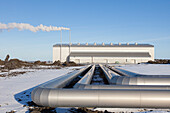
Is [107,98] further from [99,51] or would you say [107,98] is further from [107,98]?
[99,51]

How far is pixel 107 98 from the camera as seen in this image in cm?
565

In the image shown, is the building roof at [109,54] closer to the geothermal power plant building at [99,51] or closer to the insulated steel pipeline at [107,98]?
the geothermal power plant building at [99,51]

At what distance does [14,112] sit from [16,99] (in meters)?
2.02

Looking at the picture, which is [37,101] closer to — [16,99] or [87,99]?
[87,99]

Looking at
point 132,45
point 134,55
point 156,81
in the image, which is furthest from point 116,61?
point 156,81

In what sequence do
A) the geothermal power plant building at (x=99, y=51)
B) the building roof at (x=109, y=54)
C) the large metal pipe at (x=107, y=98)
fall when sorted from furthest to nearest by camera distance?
the geothermal power plant building at (x=99, y=51)
the building roof at (x=109, y=54)
the large metal pipe at (x=107, y=98)

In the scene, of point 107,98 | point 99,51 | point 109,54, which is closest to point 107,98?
point 107,98

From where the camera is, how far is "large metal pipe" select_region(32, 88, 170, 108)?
555 centimetres

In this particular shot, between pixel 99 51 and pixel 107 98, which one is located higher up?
pixel 99 51

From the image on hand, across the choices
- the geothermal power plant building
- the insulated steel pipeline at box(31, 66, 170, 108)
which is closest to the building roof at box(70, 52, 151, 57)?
the geothermal power plant building

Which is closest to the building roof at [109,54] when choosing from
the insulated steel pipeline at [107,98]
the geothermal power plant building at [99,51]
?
the geothermal power plant building at [99,51]

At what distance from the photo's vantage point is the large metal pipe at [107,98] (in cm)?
555

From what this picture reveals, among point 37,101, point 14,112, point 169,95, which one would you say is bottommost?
point 14,112

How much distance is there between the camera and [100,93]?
226 inches
